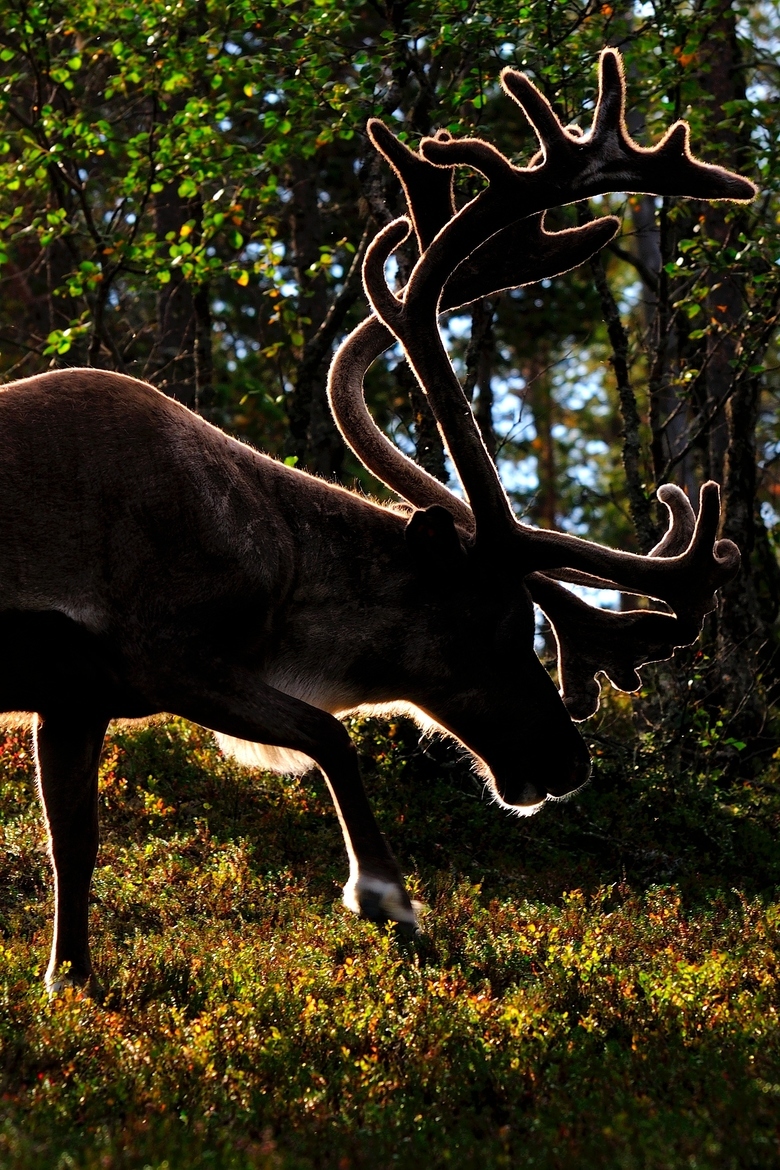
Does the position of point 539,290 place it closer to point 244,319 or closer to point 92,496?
point 244,319

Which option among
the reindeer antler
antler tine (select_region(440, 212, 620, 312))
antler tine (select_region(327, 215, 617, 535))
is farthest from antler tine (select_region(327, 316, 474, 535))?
antler tine (select_region(440, 212, 620, 312))

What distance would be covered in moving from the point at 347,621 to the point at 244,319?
16.4 meters

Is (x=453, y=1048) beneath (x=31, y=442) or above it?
beneath

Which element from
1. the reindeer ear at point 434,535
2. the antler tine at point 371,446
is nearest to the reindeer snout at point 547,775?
the reindeer ear at point 434,535

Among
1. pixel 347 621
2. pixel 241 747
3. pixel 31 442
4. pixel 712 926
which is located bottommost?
pixel 712 926

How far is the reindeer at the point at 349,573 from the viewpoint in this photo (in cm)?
520

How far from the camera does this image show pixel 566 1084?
4.41 m

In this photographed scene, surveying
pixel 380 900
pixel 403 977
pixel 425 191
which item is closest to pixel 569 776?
pixel 403 977

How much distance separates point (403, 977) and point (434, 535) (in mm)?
1764

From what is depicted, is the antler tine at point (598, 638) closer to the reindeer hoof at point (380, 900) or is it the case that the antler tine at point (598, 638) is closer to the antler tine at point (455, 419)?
the antler tine at point (455, 419)

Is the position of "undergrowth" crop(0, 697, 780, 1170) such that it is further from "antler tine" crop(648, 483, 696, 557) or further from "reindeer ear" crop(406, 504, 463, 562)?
"antler tine" crop(648, 483, 696, 557)

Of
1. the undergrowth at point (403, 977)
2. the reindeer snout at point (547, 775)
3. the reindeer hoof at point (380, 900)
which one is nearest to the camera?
the undergrowth at point (403, 977)

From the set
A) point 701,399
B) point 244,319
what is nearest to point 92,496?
point 701,399

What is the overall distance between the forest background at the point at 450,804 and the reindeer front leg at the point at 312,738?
48 cm
